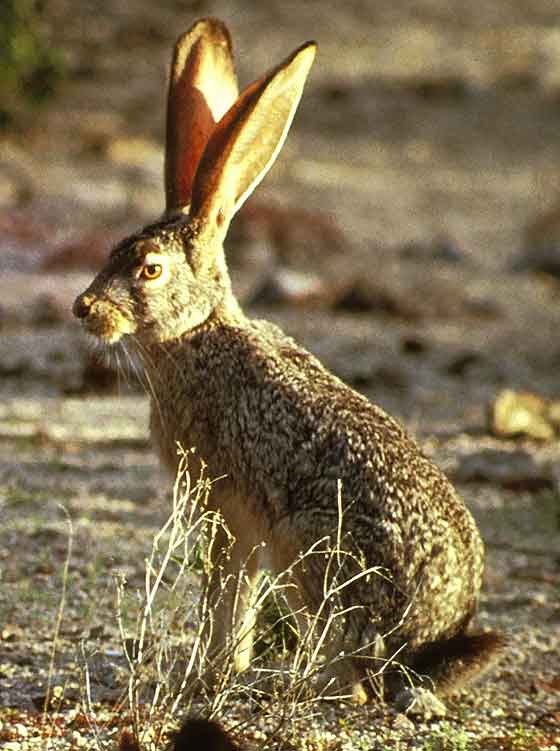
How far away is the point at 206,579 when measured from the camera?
4816mm

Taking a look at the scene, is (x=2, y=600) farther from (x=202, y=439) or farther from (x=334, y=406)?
(x=334, y=406)

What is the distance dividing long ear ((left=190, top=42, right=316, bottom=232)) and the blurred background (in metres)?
4.74

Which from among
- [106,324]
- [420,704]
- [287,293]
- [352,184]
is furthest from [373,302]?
[352,184]

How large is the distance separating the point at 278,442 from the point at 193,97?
1439mm

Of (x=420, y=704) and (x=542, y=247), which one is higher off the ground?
(x=542, y=247)

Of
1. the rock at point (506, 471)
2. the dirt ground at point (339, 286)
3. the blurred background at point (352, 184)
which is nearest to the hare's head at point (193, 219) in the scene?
the dirt ground at point (339, 286)

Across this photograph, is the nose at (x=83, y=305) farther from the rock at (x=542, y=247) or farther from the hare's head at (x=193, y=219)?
the rock at (x=542, y=247)

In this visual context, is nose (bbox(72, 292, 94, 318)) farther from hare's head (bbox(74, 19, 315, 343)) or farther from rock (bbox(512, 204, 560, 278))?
rock (bbox(512, 204, 560, 278))

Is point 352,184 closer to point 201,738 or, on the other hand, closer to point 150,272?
point 150,272

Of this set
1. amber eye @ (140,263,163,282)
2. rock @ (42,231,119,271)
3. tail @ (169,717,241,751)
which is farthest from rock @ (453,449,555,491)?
rock @ (42,231,119,271)

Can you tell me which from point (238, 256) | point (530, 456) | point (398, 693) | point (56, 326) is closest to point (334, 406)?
point (398, 693)

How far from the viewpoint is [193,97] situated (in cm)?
548

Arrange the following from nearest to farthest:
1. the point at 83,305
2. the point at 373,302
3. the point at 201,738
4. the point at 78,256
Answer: the point at 201,738, the point at 83,305, the point at 373,302, the point at 78,256

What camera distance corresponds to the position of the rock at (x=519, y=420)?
352 inches
